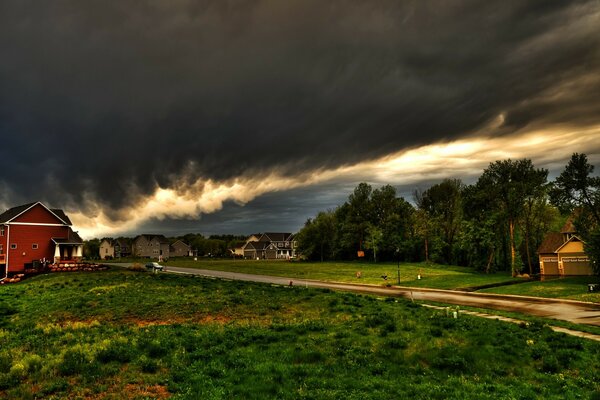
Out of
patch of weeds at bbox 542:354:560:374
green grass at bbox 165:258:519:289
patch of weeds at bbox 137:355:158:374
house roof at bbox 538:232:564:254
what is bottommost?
green grass at bbox 165:258:519:289

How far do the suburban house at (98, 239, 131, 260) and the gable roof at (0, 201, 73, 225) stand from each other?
334ft

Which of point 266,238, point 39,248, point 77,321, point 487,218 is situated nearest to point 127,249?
point 266,238

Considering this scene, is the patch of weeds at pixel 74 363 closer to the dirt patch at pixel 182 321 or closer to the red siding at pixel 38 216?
the dirt patch at pixel 182 321

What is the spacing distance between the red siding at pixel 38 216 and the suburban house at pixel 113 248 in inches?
4205

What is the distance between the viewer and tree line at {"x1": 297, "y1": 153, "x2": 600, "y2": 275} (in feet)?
182

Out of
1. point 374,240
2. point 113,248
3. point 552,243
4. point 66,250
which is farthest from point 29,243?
point 113,248

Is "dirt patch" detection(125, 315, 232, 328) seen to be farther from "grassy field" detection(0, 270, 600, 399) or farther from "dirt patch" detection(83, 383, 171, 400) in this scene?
"dirt patch" detection(83, 383, 171, 400)

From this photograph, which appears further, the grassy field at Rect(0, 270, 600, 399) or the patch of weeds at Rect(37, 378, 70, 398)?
the grassy field at Rect(0, 270, 600, 399)

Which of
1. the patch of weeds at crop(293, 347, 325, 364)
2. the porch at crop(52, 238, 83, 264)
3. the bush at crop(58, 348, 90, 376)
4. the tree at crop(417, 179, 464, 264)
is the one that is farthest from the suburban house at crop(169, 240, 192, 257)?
the patch of weeds at crop(293, 347, 325, 364)

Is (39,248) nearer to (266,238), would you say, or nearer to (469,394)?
(469,394)

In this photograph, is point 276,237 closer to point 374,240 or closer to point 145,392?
point 374,240

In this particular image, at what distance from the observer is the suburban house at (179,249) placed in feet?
578

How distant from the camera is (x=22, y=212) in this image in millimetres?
67625

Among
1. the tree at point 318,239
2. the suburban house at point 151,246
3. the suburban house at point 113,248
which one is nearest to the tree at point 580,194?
the tree at point 318,239
